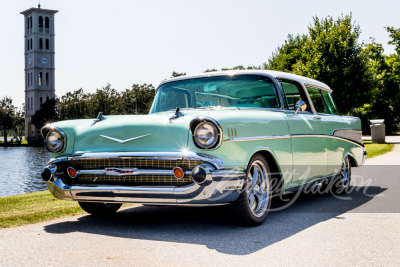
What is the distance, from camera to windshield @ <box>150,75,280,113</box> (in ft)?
19.3

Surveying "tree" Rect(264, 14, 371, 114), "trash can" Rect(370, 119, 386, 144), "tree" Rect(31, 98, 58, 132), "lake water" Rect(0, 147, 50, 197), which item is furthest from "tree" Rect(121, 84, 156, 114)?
"trash can" Rect(370, 119, 386, 144)

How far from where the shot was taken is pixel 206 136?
15.3 feet

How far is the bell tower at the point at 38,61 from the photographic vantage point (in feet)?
397

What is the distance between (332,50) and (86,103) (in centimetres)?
5142

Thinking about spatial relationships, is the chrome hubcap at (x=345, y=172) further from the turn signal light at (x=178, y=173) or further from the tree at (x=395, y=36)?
the tree at (x=395, y=36)

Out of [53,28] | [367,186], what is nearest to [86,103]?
[53,28]

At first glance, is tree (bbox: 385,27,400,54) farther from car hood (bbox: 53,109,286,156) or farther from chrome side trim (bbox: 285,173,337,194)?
car hood (bbox: 53,109,286,156)

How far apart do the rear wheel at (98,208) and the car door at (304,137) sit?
7.22 ft

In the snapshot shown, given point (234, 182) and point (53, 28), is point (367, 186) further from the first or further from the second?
point (53, 28)

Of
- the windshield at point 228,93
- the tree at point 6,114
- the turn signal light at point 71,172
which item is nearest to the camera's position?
the turn signal light at point 71,172

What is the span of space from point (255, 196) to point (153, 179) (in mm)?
1215

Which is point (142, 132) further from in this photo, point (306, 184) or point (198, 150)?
point (306, 184)

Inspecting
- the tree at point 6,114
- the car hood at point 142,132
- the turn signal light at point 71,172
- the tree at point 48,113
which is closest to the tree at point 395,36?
the car hood at point 142,132

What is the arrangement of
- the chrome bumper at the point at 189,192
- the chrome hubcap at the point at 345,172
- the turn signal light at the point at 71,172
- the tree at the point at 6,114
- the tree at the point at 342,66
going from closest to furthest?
the chrome bumper at the point at 189,192, the turn signal light at the point at 71,172, the chrome hubcap at the point at 345,172, the tree at the point at 342,66, the tree at the point at 6,114
